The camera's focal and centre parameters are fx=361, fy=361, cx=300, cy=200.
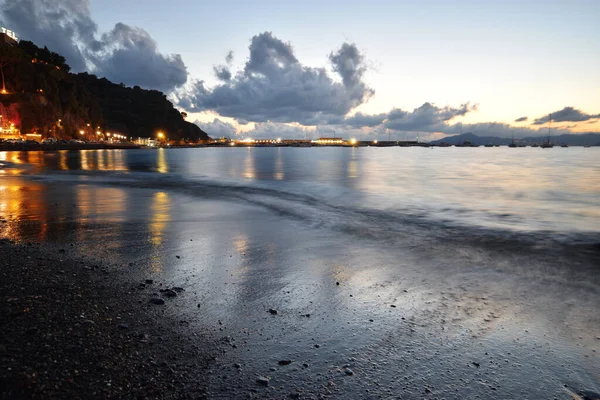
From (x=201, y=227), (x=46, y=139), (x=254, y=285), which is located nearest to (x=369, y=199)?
(x=201, y=227)

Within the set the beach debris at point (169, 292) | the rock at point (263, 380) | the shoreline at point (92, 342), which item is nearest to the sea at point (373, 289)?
the rock at point (263, 380)

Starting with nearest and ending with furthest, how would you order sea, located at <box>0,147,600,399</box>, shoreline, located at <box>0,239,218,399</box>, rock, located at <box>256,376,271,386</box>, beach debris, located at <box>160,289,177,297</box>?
shoreline, located at <box>0,239,218,399</box> → rock, located at <box>256,376,271,386</box> → sea, located at <box>0,147,600,399</box> → beach debris, located at <box>160,289,177,297</box>

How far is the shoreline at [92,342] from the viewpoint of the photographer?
3900 mm

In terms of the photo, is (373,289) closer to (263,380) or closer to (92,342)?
(263,380)

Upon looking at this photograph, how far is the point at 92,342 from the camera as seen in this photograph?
15.5ft

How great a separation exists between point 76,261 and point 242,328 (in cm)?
539

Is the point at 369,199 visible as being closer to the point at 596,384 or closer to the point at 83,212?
the point at 83,212

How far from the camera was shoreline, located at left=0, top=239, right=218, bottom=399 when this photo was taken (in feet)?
12.8

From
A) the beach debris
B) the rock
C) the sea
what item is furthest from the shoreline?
the rock

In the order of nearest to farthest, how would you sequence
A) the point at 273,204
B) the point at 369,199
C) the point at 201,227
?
the point at 201,227 < the point at 273,204 < the point at 369,199

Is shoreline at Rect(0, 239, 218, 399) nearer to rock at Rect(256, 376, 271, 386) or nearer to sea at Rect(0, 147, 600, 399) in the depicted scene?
sea at Rect(0, 147, 600, 399)

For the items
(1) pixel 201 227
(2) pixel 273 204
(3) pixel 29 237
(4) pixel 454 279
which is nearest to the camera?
(4) pixel 454 279

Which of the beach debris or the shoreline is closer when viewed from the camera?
the shoreline

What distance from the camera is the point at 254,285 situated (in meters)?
7.40
